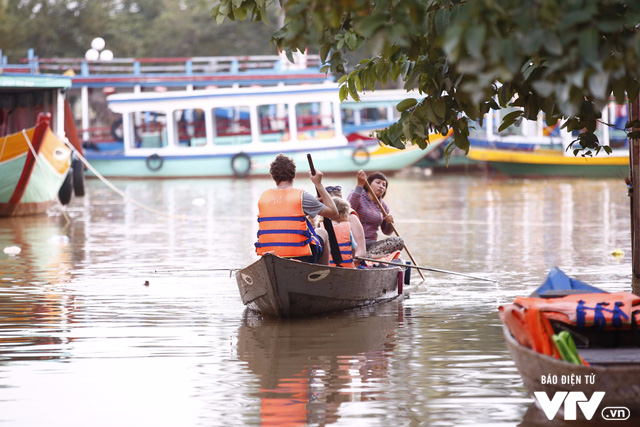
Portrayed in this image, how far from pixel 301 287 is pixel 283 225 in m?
0.51

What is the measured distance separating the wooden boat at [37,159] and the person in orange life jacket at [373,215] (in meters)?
10.4

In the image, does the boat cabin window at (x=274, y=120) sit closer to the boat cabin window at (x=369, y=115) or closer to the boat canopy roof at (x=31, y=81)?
the boat cabin window at (x=369, y=115)

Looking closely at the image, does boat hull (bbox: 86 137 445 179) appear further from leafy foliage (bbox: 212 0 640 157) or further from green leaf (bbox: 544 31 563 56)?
green leaf (bbox: 544 31 563 56)

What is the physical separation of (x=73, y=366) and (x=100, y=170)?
27.6 meters

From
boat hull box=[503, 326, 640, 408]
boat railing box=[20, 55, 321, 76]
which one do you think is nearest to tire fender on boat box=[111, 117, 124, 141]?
boat railing box=[20, 55, 321, 76]

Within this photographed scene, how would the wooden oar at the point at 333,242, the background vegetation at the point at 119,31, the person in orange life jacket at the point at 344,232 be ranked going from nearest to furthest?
the wooden oar at the point at 333,242
the person in orange life jacket at the point at 344,232
the background vegetation at the point at 119,31

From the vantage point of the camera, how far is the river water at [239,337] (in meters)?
5.71

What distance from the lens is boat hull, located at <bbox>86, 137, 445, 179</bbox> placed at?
107 ft

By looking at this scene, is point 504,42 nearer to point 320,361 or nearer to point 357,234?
point 320,361

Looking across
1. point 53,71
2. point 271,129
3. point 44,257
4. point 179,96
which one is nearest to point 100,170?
point 179,96

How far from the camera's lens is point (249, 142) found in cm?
3406

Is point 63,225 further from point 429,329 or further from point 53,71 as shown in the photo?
point 53,71

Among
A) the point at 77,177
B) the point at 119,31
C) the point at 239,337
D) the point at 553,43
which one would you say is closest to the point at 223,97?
the point at 77,177

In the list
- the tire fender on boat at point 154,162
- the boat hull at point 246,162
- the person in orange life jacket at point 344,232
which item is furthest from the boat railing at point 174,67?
the person in orange life jacket at point 344,232
